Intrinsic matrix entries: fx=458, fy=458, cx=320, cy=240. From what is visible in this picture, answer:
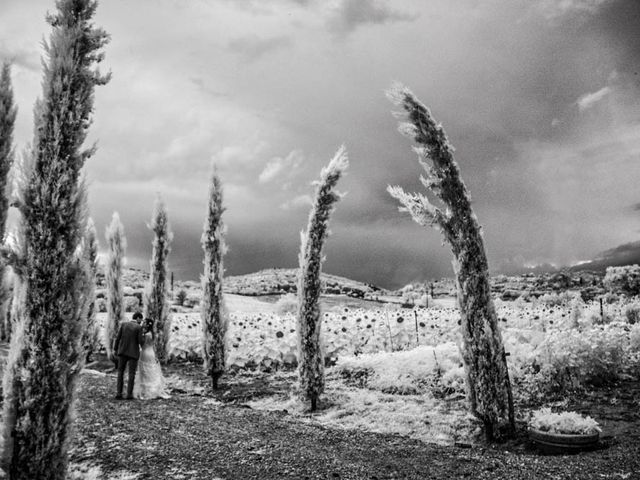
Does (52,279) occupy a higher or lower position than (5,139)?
lower

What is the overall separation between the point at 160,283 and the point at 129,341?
4559 millimetres

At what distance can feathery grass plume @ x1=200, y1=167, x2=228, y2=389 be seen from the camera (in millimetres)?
11688

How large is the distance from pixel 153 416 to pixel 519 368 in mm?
6836

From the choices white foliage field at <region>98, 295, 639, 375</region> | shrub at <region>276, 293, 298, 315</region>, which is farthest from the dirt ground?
shrub at <region>276, 293, 298, 315</region>

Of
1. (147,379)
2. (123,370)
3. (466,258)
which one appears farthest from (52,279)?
(147,379)

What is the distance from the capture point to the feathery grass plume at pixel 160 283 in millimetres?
13961

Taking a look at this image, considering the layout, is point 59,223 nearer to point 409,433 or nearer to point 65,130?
point 65,130

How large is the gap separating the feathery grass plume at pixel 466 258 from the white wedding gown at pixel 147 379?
21.7 ft

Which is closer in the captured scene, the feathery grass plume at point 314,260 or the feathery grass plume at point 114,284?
the feathery grass plume at point 314,260

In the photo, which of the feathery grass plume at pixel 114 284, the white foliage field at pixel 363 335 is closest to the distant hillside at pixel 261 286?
the feathery grass plume at pixel 114 284

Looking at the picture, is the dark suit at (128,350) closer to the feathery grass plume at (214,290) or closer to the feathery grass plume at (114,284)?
the feathery grass plume at (214,290)

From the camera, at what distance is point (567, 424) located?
19.3 ft

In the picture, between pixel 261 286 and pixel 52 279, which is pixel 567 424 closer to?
pixel 52 279

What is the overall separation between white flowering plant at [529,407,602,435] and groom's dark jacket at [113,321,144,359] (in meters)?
7.81
